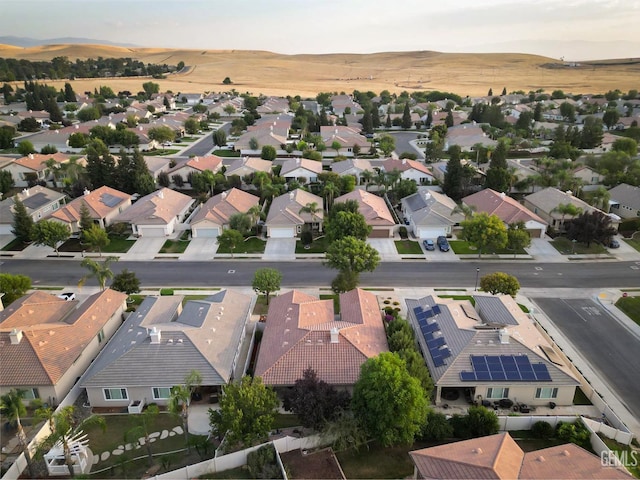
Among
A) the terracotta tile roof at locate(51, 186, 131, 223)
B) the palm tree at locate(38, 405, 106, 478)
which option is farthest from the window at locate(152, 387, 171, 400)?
the terracotta tile roof at locate(51, 186, 131, 223)

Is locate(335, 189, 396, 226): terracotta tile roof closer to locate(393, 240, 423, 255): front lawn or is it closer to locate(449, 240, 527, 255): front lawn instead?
locate(393, 240, 423, 255): front lawn

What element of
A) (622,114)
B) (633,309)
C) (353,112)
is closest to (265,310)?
(633,309)

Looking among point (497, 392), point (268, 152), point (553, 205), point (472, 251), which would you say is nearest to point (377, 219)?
point (472, 251)

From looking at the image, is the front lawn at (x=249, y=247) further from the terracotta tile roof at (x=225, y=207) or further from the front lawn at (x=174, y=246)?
the front lawn at (x=174, y=246)

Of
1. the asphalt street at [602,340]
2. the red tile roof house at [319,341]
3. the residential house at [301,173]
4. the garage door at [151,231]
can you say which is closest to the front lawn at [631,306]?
the asphalt street at [602,340]

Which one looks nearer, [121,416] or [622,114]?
[121,416]

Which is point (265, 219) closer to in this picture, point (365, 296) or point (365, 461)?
point (365, 296)
